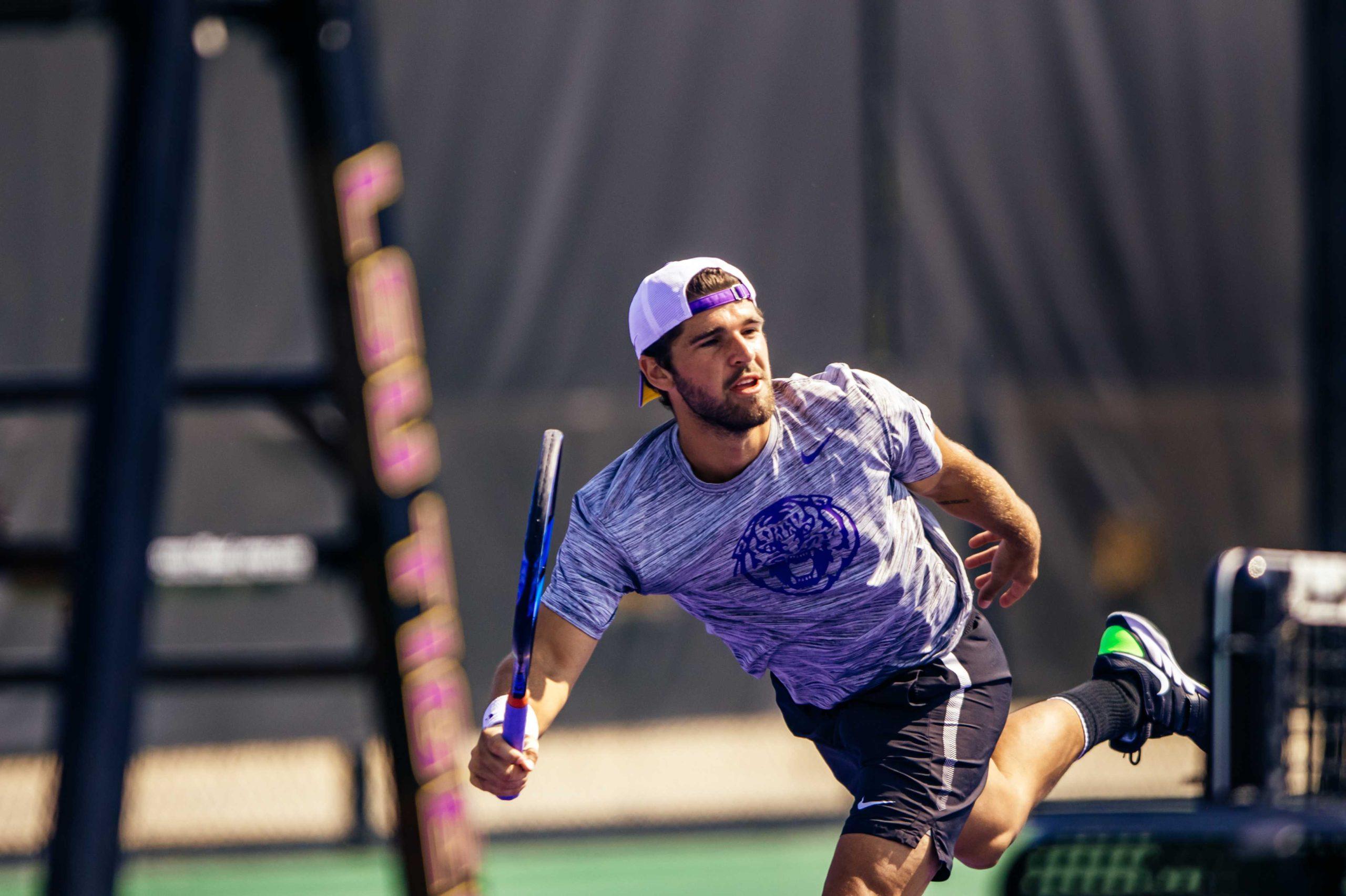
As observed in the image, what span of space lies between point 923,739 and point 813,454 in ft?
2.07

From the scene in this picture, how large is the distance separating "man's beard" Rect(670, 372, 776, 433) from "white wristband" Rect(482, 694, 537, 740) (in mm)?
483

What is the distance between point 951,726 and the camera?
99.4 inches

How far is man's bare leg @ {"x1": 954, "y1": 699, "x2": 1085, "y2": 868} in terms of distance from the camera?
7.66 feet

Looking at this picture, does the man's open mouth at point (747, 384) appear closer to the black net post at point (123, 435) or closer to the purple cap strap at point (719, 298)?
the purple cap strap at point (719, 298)

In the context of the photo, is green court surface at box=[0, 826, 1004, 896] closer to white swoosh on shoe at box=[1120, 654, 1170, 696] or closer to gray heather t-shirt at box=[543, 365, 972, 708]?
white swoosh on shoe at box=[1120, 654, 1170, 696]

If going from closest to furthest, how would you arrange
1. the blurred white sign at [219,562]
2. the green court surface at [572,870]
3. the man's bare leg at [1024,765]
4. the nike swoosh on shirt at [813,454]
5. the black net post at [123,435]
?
the nike swoosh on shirt at [813,454] → the man's bare leg at [1024,765] → the black net post at [123,435] → the blurred white sign at [219,562] → the green court surface at [572,870]

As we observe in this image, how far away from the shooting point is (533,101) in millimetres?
5988

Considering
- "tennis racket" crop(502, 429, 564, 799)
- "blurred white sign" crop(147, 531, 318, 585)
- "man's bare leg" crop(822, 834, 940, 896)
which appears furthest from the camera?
"blurred white sign" crop(147, 531, 318, 585)

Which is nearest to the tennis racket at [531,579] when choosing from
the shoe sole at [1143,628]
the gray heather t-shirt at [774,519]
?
the gray heather t-shirt at [774,519]

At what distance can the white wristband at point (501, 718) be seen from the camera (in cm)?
197

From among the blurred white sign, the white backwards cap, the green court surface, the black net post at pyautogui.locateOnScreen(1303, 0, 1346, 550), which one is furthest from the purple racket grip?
the black net post at pyautogui.locateOnScreen(1303, 0, 1346, 550)

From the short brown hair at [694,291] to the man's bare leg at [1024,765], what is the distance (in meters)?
0.92

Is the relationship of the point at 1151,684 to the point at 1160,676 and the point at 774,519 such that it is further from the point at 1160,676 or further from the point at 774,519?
the point at 774,519

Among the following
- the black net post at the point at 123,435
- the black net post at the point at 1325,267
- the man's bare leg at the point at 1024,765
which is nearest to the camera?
the man's bare leg at the point at 1024,765
